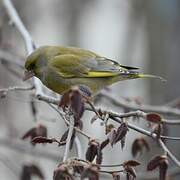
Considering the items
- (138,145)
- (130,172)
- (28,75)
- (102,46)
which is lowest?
(130,172)

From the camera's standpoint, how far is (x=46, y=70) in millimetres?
3768

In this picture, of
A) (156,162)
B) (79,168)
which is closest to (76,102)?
(79,168)

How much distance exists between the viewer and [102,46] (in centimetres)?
1212

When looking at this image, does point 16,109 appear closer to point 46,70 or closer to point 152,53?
point 152,53

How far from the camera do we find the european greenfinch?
3.65m

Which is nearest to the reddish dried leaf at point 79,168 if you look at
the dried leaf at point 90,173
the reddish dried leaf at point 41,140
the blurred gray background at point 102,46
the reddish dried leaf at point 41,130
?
the dried leaf at point 90,173

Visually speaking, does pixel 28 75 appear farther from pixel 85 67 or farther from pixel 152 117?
pixel 152 117

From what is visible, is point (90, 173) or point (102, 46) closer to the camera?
point (90, 173)

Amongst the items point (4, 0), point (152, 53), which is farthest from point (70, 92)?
point (152, 53)

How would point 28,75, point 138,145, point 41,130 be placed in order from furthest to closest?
point 28,75 → point 41,130 → point 138,145

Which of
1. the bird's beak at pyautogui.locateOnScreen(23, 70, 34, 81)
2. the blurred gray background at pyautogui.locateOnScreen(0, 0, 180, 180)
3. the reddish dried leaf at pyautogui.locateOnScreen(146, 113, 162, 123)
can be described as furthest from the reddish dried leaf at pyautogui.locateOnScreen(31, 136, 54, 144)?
the bird's beak at pyautogui.locateOnScreen(23, 70, 34, 81)

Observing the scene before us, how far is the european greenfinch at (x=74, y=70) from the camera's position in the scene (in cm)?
365

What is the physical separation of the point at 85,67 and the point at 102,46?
27.8 ft

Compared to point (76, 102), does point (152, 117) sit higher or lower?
higher
